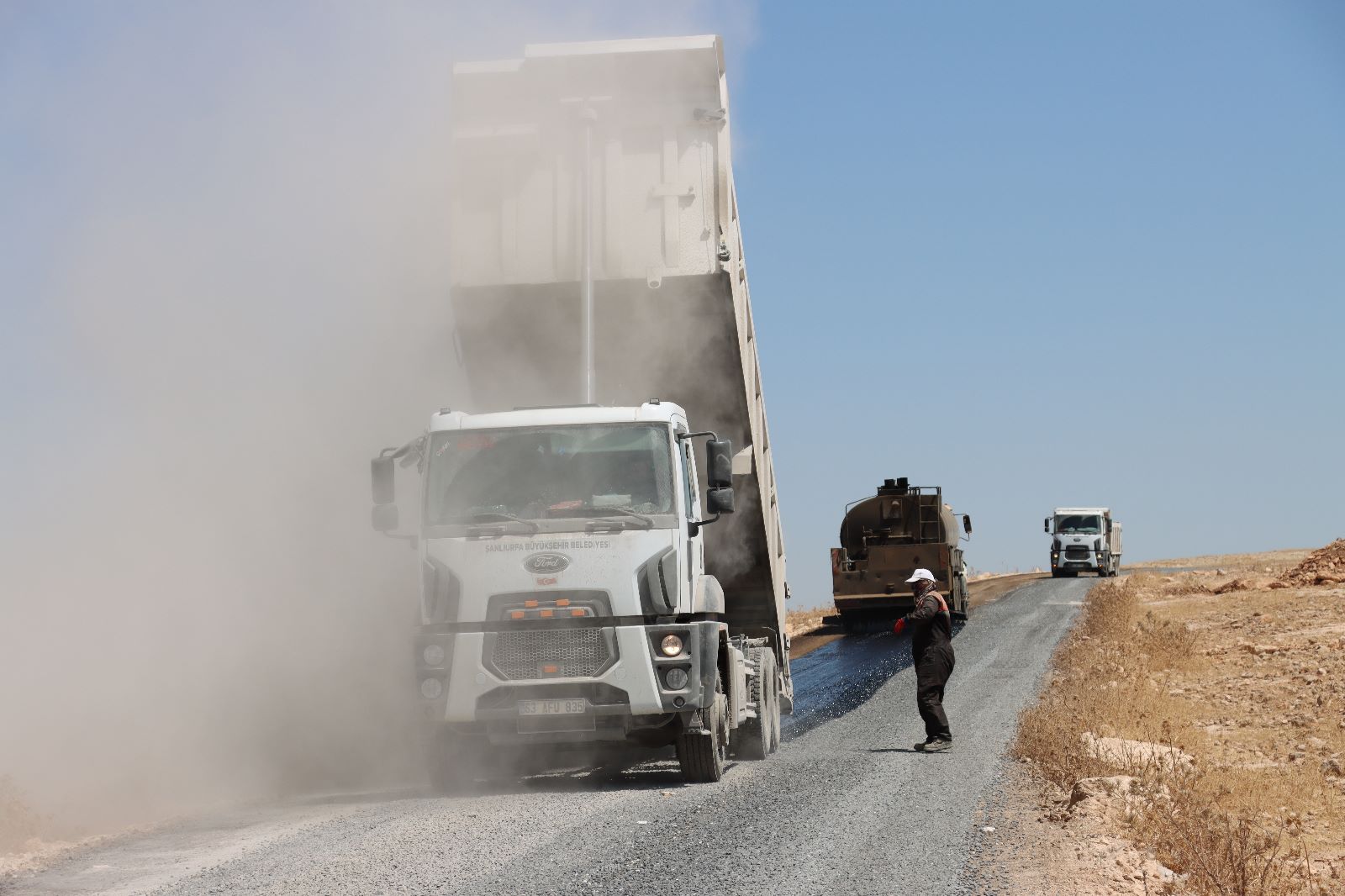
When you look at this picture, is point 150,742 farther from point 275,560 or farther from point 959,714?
point 959,714

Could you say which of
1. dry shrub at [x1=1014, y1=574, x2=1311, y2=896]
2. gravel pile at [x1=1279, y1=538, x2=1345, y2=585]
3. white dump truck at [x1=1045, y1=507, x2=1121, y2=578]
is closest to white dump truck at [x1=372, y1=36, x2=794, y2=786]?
dry shrub at [x1=1014, y1=574, x2=1311, y2=896]

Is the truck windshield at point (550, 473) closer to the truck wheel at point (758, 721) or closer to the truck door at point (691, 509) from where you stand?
the truck door at point (691, 509)

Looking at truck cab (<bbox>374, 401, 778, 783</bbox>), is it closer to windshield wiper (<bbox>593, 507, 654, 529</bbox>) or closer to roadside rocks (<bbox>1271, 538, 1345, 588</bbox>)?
windshield wiper (<bbox>593, 507, 654, 529</bbox>)

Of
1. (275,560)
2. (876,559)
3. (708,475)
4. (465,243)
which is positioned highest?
(465,243)

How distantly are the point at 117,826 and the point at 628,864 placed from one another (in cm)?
541

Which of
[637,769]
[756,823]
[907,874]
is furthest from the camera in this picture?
[637,769]

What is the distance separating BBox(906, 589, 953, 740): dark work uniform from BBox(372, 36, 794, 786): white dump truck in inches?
51.9

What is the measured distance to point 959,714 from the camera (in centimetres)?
1442

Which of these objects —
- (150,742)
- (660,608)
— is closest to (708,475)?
(660,608)

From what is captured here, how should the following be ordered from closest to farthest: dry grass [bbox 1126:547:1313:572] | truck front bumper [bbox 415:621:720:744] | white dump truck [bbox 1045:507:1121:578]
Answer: truck front bumper [bbox 415:621:720:744]
white dump truck [bbox 1045:507:1121:578]
dry grass [bbox 1126:547:1313:572]

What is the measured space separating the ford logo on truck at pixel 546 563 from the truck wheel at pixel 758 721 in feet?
9.26

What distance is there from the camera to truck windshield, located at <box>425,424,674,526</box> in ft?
31.0

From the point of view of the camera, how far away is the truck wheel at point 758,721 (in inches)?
452

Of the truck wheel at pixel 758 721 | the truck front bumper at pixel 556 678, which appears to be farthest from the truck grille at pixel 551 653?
the truck wheel at pixel 758 721
